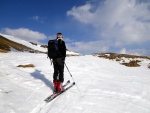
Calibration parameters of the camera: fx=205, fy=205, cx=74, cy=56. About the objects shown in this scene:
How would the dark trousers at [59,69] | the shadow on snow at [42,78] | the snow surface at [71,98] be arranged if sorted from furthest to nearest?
1. the shadow on snow at [42,78]
2. the dark trousers at [59,69]
3. the snow surface at [71,98]

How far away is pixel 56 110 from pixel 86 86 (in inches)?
184

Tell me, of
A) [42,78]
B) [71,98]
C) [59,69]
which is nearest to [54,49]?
[59,69]

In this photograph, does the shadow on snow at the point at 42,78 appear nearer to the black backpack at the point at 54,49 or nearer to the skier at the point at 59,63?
the skier at the point at 59,63

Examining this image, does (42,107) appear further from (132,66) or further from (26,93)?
(132,66)

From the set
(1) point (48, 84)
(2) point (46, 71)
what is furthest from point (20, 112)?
(2) point (46, 71)

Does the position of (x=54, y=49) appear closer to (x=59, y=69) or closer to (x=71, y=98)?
(x=59, y=69)

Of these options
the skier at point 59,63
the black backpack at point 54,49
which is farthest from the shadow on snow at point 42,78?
the black backpack at point 54,49

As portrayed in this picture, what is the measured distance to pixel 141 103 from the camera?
9891 mm

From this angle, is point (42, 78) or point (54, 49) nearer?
point (54, 49)

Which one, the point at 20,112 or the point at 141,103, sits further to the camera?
the point at 141,103

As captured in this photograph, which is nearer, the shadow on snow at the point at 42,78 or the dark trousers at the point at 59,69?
the dark trousers at the point at 59,69

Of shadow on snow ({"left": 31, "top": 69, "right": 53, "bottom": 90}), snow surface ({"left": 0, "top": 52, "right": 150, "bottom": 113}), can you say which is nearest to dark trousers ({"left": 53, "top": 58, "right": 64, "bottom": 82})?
snow surface ({"left": 0, "top": 52, "right": 150, "bottom": 113})

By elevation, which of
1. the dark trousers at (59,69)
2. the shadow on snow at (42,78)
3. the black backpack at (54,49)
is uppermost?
the black backpack at (54,49)

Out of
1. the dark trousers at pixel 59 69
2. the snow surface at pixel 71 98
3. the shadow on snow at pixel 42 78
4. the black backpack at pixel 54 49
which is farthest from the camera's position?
the shadow on snow at pixel 42 78
